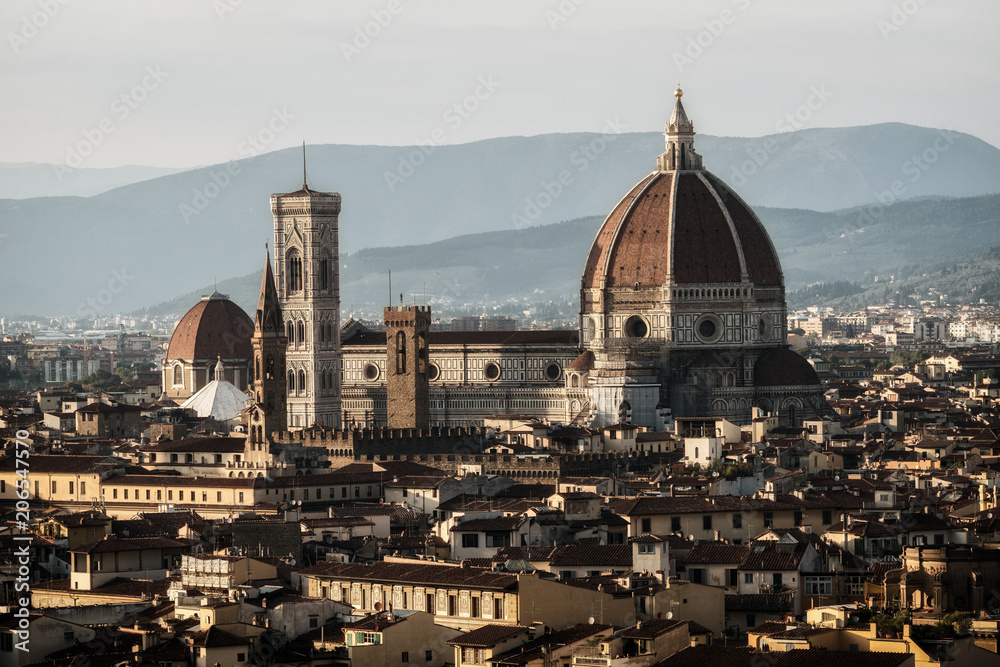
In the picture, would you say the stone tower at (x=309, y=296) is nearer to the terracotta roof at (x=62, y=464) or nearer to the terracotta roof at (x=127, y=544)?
the terracotta roof at (x=62, y=464)

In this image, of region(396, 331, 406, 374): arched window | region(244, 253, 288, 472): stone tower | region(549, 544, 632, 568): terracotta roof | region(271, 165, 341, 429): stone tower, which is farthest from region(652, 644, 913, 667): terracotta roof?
region(271, 165, 341, 429): stone tower

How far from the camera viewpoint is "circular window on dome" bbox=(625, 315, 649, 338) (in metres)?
132

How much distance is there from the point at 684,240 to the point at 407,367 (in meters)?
18.7

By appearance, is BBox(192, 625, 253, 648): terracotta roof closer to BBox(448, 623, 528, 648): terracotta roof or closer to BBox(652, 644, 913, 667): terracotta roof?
BBox(448, 623, 528, 648): terracotta roof

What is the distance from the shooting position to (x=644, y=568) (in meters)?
51.8

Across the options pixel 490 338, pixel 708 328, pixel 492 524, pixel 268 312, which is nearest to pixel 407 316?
pixel 268 312

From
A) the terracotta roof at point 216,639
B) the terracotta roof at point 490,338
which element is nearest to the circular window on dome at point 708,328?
the terracotta roof at point 490,338

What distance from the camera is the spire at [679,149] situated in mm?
138000

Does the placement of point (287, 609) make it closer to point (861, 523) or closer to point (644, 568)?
point (644, 568)

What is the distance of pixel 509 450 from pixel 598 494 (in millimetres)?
29044

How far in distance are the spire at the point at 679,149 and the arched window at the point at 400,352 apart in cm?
2173

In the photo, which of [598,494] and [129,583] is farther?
[598,494]

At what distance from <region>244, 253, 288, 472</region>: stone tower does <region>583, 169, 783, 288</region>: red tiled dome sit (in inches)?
984

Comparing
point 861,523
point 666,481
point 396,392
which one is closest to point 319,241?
point 396,392
